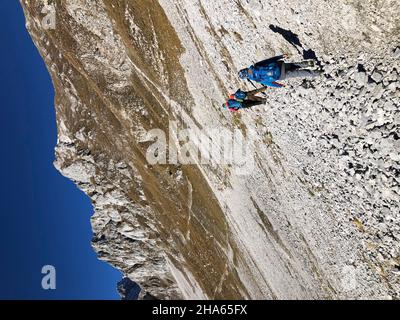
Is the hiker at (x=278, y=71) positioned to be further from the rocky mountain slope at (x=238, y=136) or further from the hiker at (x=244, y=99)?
the hiker at (x=244, y=99)

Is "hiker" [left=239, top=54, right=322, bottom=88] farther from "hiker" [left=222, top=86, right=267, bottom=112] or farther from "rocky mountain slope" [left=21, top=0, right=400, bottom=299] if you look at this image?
"hiker" [left=222, top=86, right=267, bottom=112]

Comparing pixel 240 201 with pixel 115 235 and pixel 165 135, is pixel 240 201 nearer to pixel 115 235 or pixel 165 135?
pixel 165 135

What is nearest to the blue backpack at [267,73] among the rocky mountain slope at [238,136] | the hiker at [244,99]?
the rocky mountain slope at [238,136]

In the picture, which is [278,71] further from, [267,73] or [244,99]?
[244,99]

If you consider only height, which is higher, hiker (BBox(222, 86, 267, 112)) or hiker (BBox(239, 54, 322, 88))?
hiker (BBox(239, 54, 322, 88))

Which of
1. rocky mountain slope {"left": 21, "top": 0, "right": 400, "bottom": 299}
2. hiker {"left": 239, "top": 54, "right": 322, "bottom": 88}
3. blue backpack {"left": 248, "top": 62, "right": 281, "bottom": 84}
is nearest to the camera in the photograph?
rocky mountain slope {"left": 21, "top": 0, "right": 400, "bottom": 299}

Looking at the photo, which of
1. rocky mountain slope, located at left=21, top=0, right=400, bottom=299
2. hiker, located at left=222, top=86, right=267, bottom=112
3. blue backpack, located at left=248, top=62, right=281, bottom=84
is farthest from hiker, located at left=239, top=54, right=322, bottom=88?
hiker, located at left=222, top=86, right=267, bottom=112

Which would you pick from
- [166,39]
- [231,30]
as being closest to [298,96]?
[231,30]
